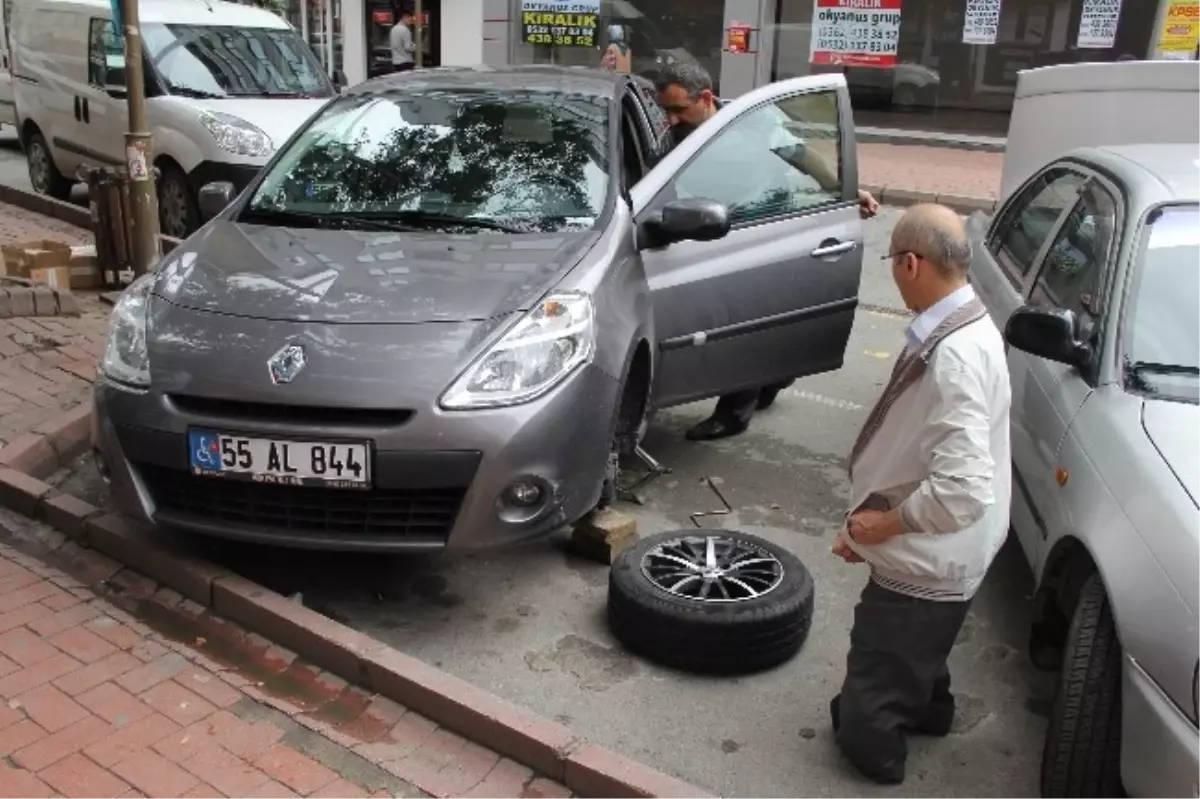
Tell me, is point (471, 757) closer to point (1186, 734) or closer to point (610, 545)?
point (610, 545)

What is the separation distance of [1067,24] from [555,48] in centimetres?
789

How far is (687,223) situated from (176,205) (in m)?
5.97

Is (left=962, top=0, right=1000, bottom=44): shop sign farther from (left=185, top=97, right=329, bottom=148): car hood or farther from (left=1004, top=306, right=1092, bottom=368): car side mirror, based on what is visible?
(left=1004, top=306, right=1092, bottom=368): car side mirror

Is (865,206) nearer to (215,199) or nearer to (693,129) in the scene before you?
(693,129)

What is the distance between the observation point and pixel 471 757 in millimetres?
3100

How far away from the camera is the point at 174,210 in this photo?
896 cm

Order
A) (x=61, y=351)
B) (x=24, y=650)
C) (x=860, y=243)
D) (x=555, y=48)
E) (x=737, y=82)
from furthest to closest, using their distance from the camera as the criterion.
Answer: (x=555, y=48) → (x=737, y=82) → (x=61, y=351) → (x=860, y=243) → (x=24, y=650)

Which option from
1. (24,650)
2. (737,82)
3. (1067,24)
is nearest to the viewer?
(24,650)

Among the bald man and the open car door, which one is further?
the open car door

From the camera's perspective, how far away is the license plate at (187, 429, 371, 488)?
3379 mm

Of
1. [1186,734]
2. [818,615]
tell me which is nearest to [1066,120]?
[818,615]

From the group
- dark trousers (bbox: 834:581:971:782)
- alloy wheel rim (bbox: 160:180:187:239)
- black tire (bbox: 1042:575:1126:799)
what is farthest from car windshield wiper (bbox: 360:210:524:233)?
alloy wheel rim (bbox: 160:180:187:239)

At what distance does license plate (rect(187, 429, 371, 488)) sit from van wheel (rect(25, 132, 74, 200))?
28.9 ft

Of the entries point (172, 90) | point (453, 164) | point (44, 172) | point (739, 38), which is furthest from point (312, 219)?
point (739, 38)
